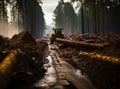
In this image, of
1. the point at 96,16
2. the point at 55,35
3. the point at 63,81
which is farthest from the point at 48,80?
the point at 96,16

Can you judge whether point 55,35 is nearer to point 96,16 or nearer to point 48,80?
point 48,80

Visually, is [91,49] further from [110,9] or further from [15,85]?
[110,9]

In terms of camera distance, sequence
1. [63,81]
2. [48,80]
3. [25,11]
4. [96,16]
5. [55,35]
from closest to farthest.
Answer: [63,81] → [48,80] → [55,35] → [25,11] → [96,16]

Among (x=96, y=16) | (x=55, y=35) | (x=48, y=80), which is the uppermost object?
(x=96, y=16)

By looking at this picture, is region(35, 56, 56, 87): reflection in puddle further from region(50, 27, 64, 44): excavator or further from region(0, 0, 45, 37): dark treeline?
region(0, 0, 45, 37): dark treeline

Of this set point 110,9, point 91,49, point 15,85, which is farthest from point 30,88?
point 110,9

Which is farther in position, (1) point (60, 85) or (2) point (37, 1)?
(2) point (37, 1)

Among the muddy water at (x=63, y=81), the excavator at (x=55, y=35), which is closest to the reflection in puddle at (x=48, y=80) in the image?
the muddy water at (x=63, y=81)

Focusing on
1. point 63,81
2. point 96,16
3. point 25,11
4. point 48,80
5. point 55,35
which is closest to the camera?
point 63,81

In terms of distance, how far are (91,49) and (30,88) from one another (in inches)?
451

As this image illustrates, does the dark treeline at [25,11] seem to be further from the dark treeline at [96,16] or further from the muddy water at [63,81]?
the muddy water at [63,81]

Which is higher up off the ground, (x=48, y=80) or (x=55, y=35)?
(x=55, y=35)

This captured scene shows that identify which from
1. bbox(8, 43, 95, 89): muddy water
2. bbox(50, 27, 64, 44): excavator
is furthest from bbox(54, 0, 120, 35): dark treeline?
bbox(8, 43, 95, 89): muddy water

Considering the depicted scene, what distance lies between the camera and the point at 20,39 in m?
25.0
